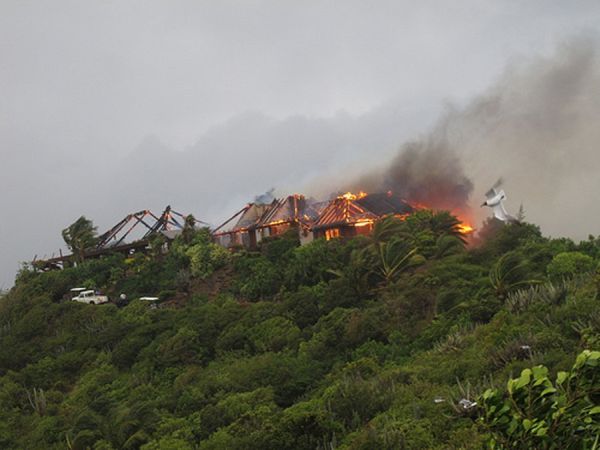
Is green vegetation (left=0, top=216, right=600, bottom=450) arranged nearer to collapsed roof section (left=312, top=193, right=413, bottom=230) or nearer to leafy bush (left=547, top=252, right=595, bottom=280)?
leafy bush (left=547, top=252, right=595, bottom=280)

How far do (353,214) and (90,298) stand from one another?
2231cm

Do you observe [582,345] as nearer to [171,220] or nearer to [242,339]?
[242,339]

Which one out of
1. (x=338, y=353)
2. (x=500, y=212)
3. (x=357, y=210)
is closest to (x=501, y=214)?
(x=500, y=212)

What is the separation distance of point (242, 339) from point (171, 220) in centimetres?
3575

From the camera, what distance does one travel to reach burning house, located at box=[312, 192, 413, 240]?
47.4m

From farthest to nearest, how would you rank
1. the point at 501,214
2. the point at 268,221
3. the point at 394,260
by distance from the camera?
the point at 268,221 → the point at 501,214 → the point at 394,260

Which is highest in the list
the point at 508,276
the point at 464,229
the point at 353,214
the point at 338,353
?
the point at 353,214

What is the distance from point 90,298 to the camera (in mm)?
47625

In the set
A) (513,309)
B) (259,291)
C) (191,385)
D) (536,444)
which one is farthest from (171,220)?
(536,444)

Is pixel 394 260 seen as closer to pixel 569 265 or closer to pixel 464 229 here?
pixel 569 265

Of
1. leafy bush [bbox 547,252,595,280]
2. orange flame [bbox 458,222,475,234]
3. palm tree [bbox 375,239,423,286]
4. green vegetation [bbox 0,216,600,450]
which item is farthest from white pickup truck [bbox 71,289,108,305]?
leafy bush [bbox 547,252,595,280]

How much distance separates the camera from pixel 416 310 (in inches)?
1094

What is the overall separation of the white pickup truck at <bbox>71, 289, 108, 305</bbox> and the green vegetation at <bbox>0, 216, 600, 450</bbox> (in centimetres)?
282

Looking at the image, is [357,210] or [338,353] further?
[357,210]
